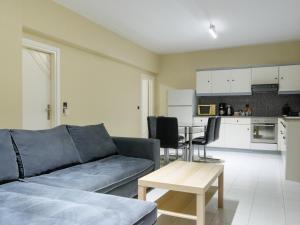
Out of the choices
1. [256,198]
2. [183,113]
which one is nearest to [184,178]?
[256,198]

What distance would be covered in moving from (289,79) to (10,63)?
18.4ft

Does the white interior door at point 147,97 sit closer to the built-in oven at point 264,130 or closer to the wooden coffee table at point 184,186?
the built-in oven at point 264,130

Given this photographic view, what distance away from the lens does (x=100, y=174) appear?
8.24 ft

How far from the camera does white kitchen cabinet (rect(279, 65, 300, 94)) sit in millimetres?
5848

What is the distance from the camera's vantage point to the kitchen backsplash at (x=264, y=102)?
243 inches

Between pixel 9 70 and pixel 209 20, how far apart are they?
3321 millimetres

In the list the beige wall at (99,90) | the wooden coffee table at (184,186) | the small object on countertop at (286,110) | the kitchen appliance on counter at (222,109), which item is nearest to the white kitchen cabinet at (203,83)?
the kitchen appliance on counter at (222,109)

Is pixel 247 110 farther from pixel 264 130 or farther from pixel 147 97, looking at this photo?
pixel 147 97

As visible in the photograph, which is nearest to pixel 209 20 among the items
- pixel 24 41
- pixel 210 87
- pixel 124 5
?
pixel 124 5

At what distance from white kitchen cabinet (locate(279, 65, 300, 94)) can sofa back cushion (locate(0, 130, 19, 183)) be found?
5695 mm

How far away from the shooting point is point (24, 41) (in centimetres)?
348

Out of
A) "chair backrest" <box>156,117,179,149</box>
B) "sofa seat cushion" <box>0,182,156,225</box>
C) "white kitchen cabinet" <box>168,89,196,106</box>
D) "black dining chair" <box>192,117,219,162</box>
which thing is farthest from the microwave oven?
"sofa seat cushion" <box>0,182,156,225</box>

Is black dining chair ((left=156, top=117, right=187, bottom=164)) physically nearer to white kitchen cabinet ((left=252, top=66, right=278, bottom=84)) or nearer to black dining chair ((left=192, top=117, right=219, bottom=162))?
black dining chair ((left=192, top=117, right=219, bottom=162))

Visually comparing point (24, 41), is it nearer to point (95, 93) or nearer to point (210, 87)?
point (95, 93)
